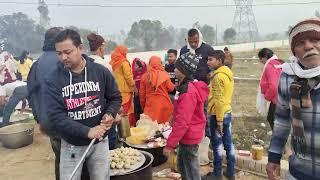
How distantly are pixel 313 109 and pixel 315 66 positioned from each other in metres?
0.27

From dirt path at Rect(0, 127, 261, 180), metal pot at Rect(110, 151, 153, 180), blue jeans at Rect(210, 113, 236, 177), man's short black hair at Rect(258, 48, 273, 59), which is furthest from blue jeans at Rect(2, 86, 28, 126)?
man's short black hair at Rect(258, 48, 273, 59)

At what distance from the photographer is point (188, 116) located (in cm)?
373

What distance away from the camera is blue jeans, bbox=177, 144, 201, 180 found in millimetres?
4016

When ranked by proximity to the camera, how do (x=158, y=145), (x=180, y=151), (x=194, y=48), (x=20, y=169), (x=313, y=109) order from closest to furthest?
(x=313, y=109)
(x=180, y=151)
(x=158, y=145)
(x=194, y=48)
(x=20, y=169)

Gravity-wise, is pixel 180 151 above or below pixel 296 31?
below

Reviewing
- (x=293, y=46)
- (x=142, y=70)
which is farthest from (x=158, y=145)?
(x=293, y=46)

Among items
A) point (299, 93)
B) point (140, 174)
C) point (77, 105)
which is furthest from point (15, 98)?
point (299, 93)

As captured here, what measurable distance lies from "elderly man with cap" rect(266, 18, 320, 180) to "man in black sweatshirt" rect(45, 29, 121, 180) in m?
1.59

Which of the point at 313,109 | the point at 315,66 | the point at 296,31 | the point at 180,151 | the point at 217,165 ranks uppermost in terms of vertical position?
the point at 296,31

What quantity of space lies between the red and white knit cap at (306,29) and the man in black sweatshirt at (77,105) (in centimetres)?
173

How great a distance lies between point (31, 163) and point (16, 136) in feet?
3.33

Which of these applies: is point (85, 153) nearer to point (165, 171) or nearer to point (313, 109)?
point (313, 109)

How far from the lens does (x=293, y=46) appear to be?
217 cm

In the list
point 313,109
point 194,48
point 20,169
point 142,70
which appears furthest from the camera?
point 142,70
